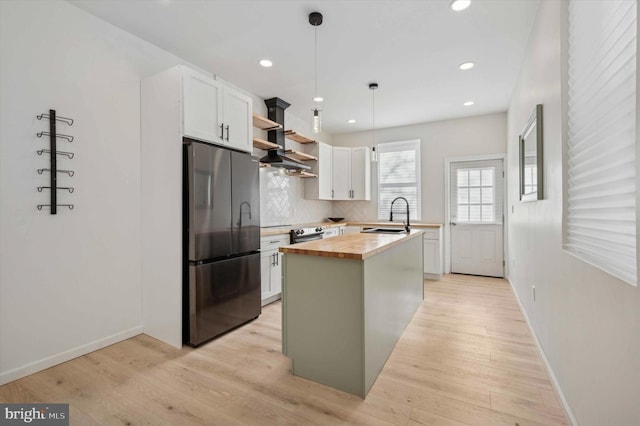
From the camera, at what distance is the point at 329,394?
1.87 meters

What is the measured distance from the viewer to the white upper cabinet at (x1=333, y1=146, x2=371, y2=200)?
5633 mm

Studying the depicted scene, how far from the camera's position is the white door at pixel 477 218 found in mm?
4977

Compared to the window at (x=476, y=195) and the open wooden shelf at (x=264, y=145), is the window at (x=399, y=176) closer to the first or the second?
the window at (x=476, y=195)

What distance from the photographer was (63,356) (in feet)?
7.46

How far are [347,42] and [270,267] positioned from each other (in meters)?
2.60

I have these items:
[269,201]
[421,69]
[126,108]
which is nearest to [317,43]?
[421,69]

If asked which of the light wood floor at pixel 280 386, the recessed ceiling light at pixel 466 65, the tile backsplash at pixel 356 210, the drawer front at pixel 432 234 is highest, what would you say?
the recessed ceiling light at pixel 466 65

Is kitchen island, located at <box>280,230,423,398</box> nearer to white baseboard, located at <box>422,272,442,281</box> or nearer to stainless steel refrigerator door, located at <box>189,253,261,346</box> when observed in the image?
stainless steel refrigerator door, located at <box>189,253,261,346</box>

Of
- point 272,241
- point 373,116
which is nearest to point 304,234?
point 272,241

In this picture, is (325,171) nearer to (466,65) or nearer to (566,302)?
(466,65)

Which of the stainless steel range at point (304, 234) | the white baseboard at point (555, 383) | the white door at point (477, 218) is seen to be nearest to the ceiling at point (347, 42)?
the white door at point (477, 218)

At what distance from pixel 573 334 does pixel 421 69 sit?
2955mm

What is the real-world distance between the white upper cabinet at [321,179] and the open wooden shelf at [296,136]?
0.24 metres

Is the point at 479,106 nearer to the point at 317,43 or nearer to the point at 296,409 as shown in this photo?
the point at 317,43
